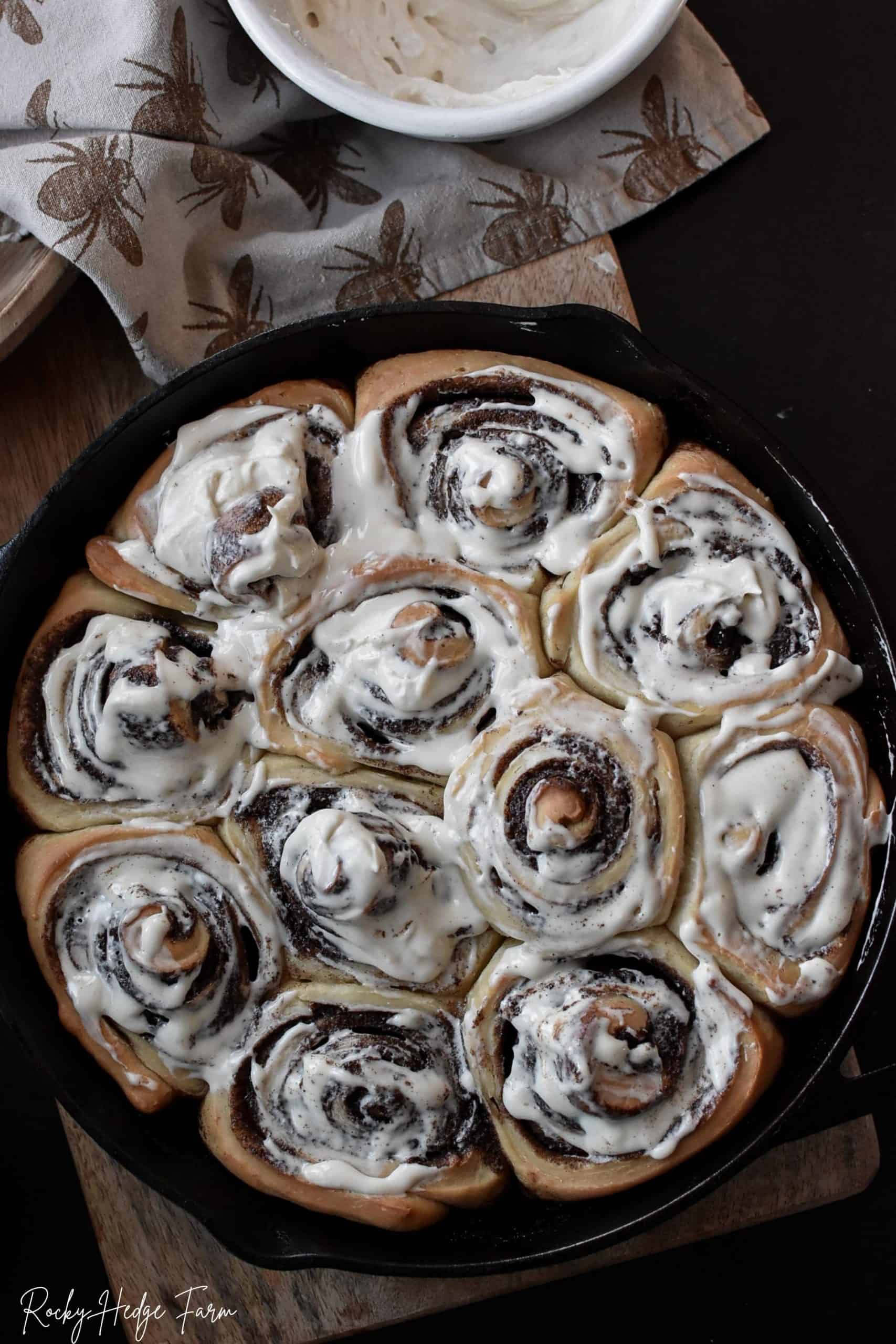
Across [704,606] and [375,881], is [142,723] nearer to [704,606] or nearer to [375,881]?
[375,881]

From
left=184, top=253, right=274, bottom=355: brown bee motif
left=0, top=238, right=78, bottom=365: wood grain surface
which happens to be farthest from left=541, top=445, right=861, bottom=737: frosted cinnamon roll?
left=0, top=238, right=78, bottom=365: wood grain surface

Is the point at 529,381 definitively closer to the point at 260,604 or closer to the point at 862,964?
the point at 260,604

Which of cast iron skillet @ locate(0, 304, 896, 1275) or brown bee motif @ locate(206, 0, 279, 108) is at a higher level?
brown bee motif @ locate(206, 0, 279, 108)

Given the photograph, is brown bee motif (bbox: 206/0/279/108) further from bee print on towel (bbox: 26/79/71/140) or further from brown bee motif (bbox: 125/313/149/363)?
brown bee motif (bbox: 125/313/149/363)

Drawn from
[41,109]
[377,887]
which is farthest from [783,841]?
[41,109]

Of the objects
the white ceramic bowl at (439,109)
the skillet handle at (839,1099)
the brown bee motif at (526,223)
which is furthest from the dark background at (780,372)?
the skillet handle at (839,1099)

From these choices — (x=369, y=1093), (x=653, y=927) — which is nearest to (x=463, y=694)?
(x=653, y=927)

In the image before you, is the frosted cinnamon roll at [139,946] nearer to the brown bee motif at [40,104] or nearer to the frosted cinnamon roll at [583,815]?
the frosted cinnamon roll at [583,815]
